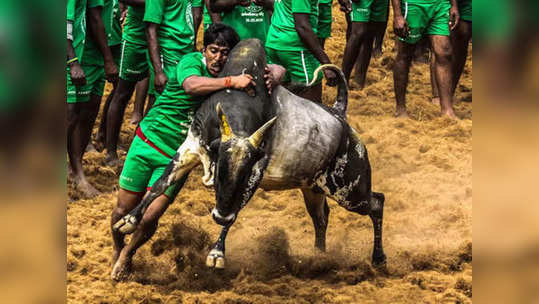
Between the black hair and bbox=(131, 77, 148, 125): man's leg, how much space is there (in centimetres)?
361

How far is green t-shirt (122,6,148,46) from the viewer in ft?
22.9

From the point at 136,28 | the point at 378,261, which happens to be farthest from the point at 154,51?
the point at 378,261

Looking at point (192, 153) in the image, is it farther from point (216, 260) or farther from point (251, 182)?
point (216, 260)

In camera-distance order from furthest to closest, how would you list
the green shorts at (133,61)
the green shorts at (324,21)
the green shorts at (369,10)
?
the green shorts at (369,10) < the green shorts at (324,21) < the green shorts at (133,61)

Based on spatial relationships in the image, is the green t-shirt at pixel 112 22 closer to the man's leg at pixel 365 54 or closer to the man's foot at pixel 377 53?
the man's leg at pixel 365 54

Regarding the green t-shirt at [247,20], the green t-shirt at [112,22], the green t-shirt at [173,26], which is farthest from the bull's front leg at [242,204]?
the green t-shirt at [112,22]

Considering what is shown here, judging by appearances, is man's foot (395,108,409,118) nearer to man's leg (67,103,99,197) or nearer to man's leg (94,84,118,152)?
man's leg (94,84,118,152)

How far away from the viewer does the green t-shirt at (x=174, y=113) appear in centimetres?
465

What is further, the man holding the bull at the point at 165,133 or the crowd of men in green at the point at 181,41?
the crowd of men in green at the point at 181,41

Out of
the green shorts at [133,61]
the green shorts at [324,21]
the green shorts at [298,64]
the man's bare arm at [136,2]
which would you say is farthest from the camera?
the green shorts at [324,21]

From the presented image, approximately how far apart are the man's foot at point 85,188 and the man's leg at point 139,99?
184cm
